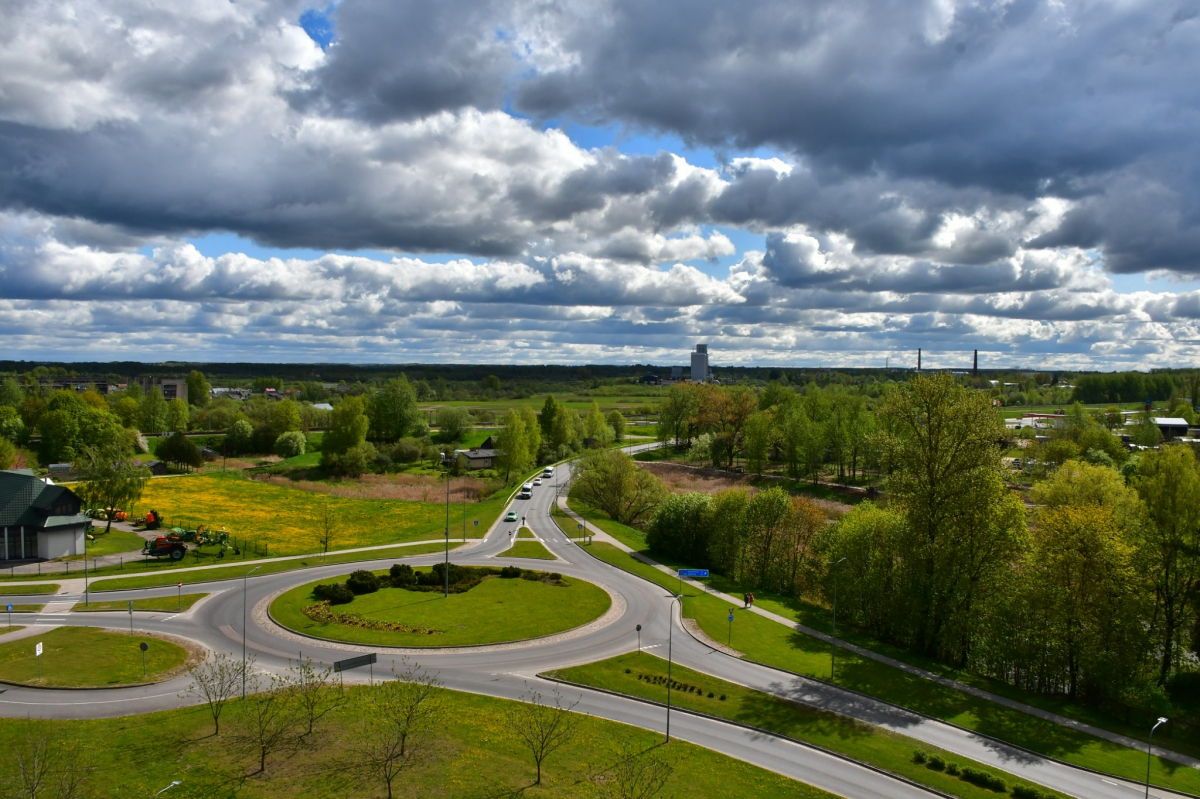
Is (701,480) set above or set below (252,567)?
below

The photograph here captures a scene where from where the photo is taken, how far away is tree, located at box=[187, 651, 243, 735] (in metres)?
31.6

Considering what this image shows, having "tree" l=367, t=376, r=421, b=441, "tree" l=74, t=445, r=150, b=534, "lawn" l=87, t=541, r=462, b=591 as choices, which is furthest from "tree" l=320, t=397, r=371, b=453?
"lawn" l=87, t=541, r=462, b=591

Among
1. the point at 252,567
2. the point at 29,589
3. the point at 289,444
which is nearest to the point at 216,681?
the point at 252,567

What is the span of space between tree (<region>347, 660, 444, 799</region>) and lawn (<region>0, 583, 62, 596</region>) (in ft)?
104

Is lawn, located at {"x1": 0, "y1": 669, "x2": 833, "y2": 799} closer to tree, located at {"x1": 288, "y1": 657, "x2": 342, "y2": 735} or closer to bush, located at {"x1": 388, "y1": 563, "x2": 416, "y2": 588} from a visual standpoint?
tree, located at {"x1": 288, "y1": 657, "x2": 342, "y2": 735}

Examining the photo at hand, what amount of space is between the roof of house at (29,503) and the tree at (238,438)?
235 feet

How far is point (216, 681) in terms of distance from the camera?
3628cm

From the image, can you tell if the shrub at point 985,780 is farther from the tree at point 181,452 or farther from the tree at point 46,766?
the tree at point 181,452

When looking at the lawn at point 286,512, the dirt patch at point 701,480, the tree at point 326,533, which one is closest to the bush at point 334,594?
the tree at point 326,533

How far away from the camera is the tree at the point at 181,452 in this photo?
366ft

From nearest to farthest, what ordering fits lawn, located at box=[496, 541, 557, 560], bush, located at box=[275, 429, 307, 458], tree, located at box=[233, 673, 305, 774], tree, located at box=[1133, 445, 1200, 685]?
tree, located at box=[233, 673, 305, 774], tree, located at box=[1133, 445, 1200, 685], lawn, located at box=[496, 541, 557, 560], bush, located at box=[275, 429, 307, 458]

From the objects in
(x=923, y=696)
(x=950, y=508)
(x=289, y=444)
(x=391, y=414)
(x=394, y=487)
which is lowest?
(x=923, y=696)

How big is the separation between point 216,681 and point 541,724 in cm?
1826

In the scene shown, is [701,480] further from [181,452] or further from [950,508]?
[181,452]
